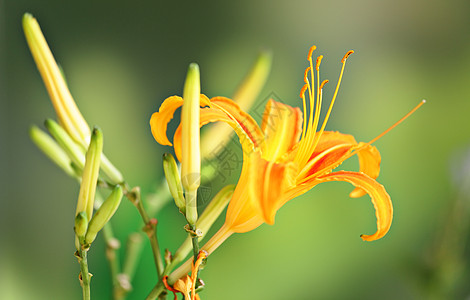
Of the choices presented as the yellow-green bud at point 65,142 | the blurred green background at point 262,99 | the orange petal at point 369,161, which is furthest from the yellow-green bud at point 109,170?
the blurred green background at point 262,99

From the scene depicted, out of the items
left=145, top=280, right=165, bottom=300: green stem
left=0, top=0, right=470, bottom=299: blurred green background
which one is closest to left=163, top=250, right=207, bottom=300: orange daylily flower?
left=145, top=280, right=165, bottom=300: green stem

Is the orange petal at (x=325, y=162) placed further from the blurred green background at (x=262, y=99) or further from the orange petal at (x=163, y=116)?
the blurred green background at (x=262, y=99)

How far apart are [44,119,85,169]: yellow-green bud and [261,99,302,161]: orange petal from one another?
100 millimetres

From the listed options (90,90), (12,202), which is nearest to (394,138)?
(90,90)

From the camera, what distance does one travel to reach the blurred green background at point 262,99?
598 millimetres

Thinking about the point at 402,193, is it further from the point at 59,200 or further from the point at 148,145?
the point at 59,200

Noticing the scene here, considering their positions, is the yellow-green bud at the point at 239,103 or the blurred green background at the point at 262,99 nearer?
the yellow-green bud at the point at 239,103

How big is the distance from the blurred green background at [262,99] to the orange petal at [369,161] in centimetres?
31

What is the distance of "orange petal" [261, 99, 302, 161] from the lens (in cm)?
25

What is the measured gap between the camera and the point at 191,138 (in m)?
0.20

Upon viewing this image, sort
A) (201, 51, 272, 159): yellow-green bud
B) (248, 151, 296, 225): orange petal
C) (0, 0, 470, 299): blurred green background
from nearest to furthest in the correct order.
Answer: (248, 151, 296, 225): orange petal → (201, 51, 272, 159): yellow-green bud → (0, 0, 470, 299): blurred green background

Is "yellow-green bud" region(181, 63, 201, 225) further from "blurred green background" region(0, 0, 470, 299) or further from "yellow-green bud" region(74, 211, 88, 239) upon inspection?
"blurred green background" region(0, 0, 470, 299)

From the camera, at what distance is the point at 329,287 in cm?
66

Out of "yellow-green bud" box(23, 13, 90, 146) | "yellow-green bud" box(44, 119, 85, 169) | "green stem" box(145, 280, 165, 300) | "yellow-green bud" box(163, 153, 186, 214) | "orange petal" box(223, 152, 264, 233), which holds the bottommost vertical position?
"green stem" box(145, 280, 165, 300)
